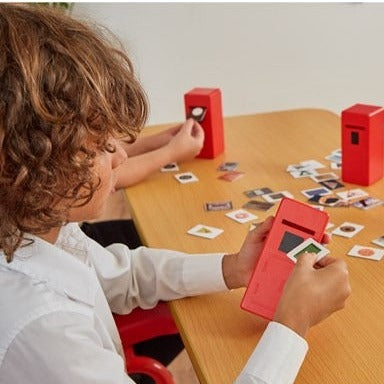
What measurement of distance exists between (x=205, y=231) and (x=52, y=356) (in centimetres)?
57

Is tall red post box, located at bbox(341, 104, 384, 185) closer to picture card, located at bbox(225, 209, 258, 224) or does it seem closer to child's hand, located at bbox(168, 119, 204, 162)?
picture card, located at bbox(225, 209, 258, 224)

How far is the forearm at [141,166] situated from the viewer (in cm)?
153

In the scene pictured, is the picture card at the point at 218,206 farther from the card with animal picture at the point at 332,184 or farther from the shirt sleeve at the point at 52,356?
the shirt sleeve at the point at 52,356

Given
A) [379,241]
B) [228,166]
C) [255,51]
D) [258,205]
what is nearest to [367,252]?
[379,241]

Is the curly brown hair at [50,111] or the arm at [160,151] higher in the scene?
the curly brown hair at [50,111]

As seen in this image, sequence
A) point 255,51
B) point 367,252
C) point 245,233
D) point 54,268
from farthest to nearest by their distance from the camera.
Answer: point 255,51, point 245,233, point 367,252, point 54,268

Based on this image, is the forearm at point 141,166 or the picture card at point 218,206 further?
the forearm at point 141,166

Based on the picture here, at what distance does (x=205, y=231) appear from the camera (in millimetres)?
1278

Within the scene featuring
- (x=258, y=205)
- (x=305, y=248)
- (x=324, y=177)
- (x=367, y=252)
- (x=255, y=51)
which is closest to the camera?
(x=305, y=248)

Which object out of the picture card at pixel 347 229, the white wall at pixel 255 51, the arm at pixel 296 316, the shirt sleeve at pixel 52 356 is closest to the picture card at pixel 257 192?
the picture card at pixel 347 229

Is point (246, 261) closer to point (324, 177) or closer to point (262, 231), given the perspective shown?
point (262, 231)

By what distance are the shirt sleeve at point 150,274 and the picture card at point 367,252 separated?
24 centimetres

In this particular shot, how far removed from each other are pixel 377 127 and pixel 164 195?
507 mm

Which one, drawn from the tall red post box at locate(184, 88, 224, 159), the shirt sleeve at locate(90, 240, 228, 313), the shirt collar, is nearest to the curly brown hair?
the shirt collar
